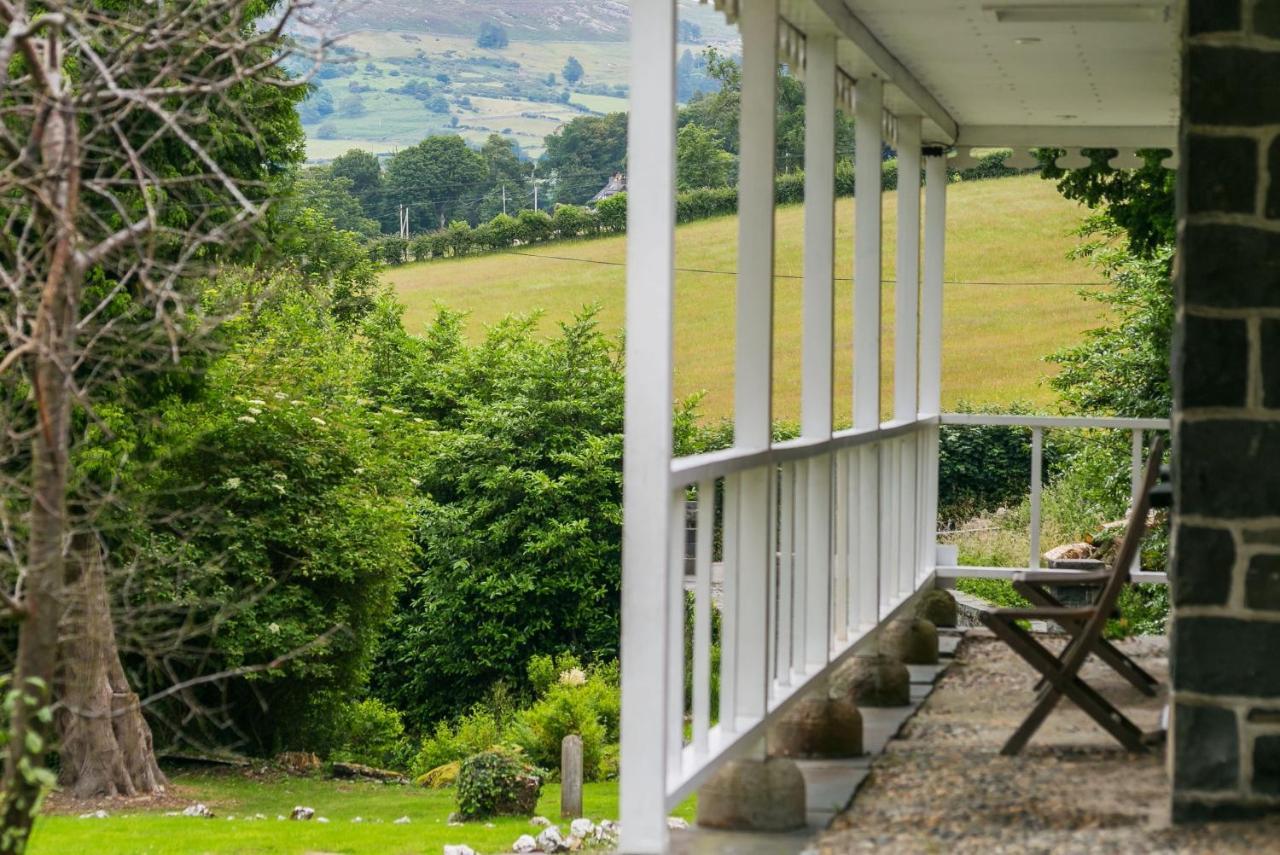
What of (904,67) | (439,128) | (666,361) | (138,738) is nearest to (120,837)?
(138,738)

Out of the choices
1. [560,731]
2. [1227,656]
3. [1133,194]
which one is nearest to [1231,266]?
[1227,656]

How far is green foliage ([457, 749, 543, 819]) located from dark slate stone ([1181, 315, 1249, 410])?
15362mm

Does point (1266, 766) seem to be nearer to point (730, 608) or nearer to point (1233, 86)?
point (730, 608)

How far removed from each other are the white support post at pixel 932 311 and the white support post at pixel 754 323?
13.6 feet

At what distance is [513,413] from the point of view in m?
Answer: 33.3

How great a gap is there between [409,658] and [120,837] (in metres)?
12.6

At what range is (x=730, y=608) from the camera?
4551mm

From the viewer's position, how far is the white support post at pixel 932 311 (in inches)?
341

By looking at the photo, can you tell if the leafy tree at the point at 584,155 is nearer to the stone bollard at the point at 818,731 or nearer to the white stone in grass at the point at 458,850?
the white stone in grass at the point at 458,850

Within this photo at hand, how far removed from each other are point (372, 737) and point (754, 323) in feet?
75.7

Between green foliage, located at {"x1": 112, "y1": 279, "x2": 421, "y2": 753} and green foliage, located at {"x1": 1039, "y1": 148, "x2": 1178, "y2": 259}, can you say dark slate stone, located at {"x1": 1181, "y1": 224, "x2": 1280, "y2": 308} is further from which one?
green foliage, located at {"x1": 112, "y1": 279, "x2": 421, "y2": 753}

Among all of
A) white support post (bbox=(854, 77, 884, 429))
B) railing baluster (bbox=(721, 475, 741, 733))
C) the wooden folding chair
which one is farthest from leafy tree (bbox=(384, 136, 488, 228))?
railing baluster (bbox=(721, 475, 741, 733))

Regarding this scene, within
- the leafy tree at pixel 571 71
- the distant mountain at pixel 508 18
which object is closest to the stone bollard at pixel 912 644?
the leafy tree at pixel 571 71

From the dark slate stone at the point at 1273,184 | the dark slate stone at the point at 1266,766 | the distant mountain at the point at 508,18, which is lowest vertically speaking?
the dark slate stone at the point at 1266,766
